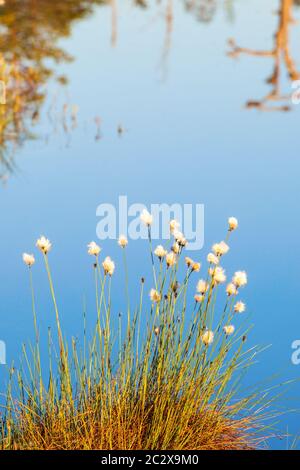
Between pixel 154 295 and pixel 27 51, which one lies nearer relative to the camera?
pixel 154 295

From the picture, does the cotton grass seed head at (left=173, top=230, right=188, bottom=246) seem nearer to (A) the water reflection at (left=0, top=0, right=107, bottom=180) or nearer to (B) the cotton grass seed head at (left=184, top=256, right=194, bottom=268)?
(B) the cotton grass seed head at (left=184, top=256, right=194, bottom=268)

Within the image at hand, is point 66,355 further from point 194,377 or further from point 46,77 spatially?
point 46,77

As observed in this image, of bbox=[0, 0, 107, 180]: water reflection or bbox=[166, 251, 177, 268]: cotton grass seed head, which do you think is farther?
bbox=[0, 0, 107, 180]: water reflection

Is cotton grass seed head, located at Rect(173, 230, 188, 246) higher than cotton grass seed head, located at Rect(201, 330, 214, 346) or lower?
higher

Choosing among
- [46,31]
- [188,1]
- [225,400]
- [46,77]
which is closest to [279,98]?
[46,77]

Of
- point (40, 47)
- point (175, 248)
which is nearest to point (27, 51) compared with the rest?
point (40, 47)

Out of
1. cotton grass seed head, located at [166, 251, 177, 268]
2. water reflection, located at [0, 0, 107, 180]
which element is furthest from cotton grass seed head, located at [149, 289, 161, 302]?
water reflection, located at [0, 0, 107, 180]

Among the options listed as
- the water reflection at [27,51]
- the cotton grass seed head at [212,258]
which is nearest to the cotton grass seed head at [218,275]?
the cotton grass seed head at [212,258]

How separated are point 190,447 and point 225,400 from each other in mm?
216

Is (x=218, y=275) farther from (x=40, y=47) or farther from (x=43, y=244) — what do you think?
(x=40, y=47)

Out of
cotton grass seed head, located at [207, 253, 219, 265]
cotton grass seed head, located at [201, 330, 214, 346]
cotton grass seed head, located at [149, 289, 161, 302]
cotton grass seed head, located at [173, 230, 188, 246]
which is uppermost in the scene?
cotton grass seed head, located at [173, 230, 188, 246]

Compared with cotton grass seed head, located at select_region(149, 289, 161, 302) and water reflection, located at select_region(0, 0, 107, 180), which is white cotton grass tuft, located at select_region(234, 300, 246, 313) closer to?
cotton grass seed head, located at select_region(149, 289, 161, 302)

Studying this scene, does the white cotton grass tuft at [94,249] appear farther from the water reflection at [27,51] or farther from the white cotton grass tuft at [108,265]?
the water reflection at [27,51]

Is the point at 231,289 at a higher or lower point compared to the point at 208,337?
higher
